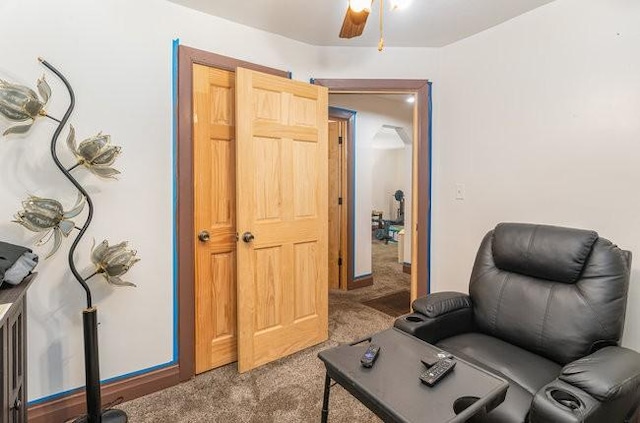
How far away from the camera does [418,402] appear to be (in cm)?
112

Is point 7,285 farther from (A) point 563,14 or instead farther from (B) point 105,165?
(A) point 563,14

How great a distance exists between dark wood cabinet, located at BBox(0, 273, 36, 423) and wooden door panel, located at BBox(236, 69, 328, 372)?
1.11 metres

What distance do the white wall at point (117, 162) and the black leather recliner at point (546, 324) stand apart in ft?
5.13

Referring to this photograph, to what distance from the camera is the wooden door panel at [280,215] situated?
7.43 feet

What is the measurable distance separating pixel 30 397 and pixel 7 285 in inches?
32.3

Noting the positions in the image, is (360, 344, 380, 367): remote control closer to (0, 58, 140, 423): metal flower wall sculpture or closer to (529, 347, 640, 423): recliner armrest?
(529, 347, 640, 423): recliner armrest

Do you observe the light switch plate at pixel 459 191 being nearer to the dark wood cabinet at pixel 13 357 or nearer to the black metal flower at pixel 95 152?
the black metal flower at pixel 95 152

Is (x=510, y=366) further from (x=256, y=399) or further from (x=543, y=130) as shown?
(x=543, y=130)

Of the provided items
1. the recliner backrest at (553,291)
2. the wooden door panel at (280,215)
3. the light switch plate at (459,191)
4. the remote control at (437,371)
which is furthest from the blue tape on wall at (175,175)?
the light switch plate at (459,191)

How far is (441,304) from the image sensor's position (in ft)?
6.16

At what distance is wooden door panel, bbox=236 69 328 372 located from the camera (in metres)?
2.27

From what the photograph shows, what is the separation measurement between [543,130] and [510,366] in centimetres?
153

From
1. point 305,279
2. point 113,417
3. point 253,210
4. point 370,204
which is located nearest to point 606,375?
point 305,279

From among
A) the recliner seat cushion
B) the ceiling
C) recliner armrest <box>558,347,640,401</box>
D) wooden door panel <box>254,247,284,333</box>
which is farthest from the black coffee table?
the ceiling
